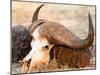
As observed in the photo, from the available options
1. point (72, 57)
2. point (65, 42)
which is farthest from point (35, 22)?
point (72, 57)

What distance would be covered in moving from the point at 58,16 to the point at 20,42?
0.60 meters

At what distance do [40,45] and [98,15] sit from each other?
943 millimetres

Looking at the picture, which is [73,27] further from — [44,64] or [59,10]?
[44,64]

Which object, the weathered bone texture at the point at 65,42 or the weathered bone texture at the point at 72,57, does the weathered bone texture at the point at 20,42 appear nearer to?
the weathered bone texture at the point at 65,42

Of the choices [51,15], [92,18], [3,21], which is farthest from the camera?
[92,18]

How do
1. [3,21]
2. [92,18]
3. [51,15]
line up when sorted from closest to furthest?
[3,21] < [51,15] < [92,18]

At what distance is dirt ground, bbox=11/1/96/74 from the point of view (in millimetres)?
2533

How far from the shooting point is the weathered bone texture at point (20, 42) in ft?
8.25

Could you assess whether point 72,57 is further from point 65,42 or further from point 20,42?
point 20,42

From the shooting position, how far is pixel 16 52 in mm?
2523

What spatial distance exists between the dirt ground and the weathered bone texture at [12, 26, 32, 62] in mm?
72

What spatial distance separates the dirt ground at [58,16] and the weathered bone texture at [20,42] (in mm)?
72

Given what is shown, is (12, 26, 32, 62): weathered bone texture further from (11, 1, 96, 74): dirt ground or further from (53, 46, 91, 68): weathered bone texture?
(53, 46, 91, 68): weathered bone texture

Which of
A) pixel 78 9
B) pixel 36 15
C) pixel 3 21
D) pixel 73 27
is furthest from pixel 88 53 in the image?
pixel 3 21
